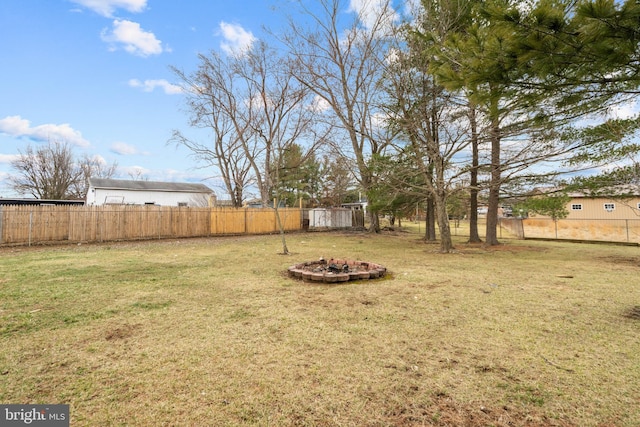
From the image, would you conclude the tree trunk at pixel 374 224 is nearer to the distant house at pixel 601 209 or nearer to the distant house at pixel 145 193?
the distant house at pixel 601 209

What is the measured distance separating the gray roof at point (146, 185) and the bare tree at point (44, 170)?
593cm

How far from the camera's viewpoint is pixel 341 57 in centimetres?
1504

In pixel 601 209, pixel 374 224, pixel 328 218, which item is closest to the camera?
pixel 374 224

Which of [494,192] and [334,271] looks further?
[494,192]

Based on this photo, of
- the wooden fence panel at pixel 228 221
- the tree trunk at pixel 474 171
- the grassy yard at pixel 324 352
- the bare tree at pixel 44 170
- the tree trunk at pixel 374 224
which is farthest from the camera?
the bare tree at pixel 44 170

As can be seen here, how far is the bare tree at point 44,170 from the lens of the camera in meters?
24.6

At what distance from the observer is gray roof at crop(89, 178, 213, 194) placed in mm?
21938

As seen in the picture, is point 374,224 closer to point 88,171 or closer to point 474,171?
point 474,171

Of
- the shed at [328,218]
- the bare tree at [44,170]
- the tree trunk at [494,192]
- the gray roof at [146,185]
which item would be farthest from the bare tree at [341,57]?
the bare tree at [44,170]

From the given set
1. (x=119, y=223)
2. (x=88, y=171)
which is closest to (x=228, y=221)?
(x=119, y=223)

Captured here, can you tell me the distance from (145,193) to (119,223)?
38.3 feet

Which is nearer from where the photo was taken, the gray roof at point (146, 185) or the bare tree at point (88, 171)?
the gray roof at point (146, 185)

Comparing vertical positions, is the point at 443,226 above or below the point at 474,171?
below

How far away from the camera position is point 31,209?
36.0 ft
